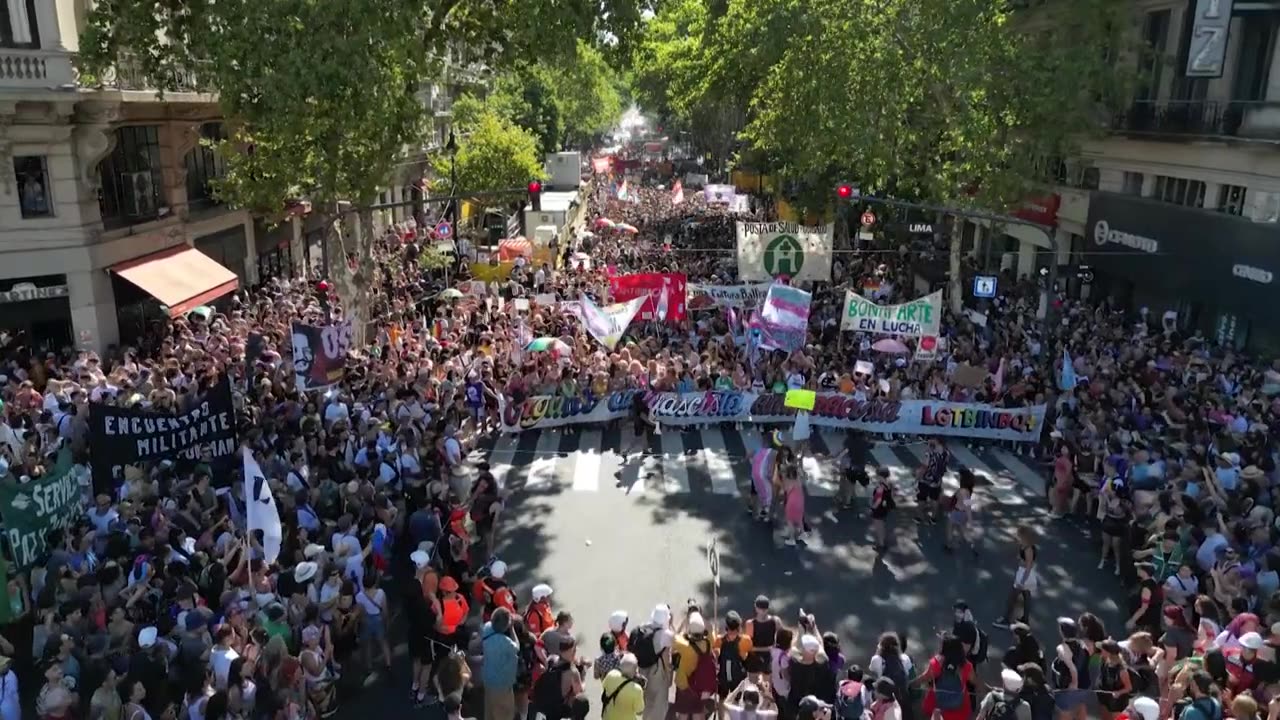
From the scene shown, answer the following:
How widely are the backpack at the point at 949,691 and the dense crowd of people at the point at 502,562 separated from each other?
20 millimetres

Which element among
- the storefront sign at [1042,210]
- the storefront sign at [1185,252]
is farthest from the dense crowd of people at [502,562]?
the storefront sign at [1042,210]

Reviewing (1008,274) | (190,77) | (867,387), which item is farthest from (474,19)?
(1008,274)

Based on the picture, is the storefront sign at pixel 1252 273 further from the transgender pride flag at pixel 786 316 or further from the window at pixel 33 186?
the window at pixel 33 186

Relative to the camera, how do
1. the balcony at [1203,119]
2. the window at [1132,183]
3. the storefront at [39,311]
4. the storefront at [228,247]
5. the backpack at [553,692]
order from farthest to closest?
the window at [1132,183] → the storefront at [228,247] → the balcony at [1203,119] → the storefront at [39,311] → the backpack at [553,692]

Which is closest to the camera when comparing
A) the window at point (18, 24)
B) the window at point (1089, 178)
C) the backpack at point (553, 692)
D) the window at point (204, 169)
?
the backpack at point (553, 692)

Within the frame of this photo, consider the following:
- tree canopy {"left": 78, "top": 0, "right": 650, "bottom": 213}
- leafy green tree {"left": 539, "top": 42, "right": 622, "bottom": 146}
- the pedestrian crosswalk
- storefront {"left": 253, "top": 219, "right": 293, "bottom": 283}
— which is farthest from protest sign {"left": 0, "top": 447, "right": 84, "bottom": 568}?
leafy green tree {"left": 539, "top": 42, "right": 622, "bottom": 146}

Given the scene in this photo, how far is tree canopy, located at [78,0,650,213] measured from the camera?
1778cm

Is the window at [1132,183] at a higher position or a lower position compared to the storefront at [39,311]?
higher

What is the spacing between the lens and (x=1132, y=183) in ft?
92.0

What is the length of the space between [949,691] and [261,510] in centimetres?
667

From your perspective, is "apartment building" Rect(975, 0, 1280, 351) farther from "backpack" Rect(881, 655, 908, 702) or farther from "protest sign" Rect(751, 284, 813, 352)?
"backpack" Rect(881, 655, 908, 702)

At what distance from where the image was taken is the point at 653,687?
8812 mm

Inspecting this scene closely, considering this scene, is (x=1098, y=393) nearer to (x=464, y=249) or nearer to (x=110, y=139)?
(x=110, y=139)

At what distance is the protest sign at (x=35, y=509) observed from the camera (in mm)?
9891
